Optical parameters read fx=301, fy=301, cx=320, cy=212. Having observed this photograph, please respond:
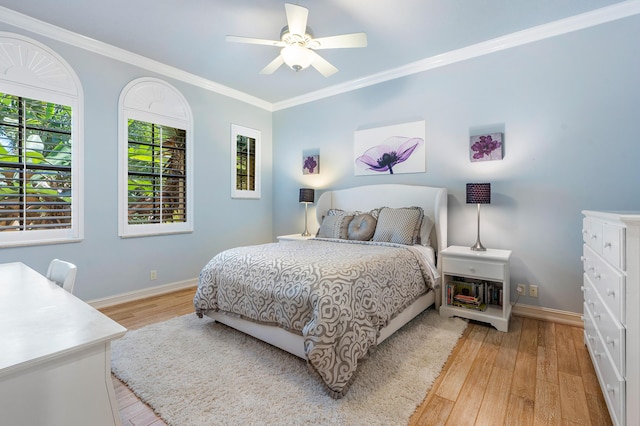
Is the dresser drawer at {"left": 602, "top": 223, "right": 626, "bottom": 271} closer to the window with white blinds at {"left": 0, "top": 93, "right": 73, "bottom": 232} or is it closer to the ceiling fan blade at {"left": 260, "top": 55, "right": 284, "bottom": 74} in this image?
the ceiling fan blade at {"left": 260, "top": 55, "right": 284, "bottom": 74}

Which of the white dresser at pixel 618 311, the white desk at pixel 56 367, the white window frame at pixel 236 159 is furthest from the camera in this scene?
the white window frame at pixel 236 159

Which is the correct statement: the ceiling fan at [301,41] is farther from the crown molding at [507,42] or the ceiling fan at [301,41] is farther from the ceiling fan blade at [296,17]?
the crown molding at [507,42]

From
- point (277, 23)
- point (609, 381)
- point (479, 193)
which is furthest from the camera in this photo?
point (479, 193)

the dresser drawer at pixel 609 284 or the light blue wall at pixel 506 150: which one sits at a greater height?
the light blue wall at pixel 506 150

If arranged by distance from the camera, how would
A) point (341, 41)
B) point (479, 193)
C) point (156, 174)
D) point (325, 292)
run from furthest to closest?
point (156, 174)
point (479, 193)
point (341, 41)
point (325, 292)

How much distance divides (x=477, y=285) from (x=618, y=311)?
1583 mm

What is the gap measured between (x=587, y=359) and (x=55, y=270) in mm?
3494

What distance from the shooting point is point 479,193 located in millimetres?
2891

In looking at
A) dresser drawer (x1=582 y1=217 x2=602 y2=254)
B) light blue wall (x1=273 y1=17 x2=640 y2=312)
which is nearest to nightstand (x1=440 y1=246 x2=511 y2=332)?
light blue wall (x1=273 y1=17 x2=640 y2=312)

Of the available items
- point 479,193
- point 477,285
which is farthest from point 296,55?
point 477,285

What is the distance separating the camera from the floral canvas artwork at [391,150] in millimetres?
3615

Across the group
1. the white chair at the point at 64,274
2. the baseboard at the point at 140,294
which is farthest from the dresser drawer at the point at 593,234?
the baseboard at the point at 140,294

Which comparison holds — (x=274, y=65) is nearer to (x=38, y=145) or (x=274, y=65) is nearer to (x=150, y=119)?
(x=150, y=119)

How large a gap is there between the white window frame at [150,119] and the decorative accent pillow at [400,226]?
2.50 metres
